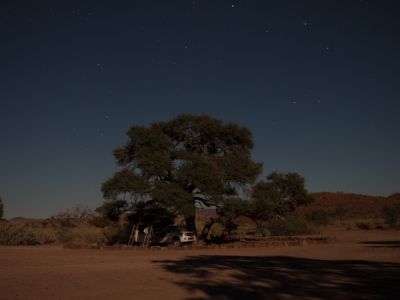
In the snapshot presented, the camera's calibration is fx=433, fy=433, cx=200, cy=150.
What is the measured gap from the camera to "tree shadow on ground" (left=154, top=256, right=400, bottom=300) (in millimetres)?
9445

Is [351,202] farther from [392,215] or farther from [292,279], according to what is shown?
[292,279]

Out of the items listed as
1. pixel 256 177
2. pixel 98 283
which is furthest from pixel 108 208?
pixel 98 283

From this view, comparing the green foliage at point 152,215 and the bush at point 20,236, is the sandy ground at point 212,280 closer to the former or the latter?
the green foliage at point 152,215

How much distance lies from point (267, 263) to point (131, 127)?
18507mm

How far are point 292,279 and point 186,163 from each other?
18361 millimetres

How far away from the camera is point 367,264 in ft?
47.8

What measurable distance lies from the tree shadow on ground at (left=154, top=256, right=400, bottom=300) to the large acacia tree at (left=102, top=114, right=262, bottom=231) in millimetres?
12649

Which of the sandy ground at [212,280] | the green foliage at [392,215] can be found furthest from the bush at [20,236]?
the green foliage at [392,215]

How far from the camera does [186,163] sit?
29516 mm

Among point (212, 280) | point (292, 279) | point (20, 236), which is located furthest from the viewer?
point (20, 236)

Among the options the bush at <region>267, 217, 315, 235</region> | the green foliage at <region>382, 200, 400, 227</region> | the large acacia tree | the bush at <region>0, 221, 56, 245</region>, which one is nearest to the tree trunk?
the large acacia tree

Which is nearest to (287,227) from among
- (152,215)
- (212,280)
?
(152,215)

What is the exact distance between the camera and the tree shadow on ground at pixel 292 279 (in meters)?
9.45

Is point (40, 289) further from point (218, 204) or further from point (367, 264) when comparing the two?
point (218, 204)
